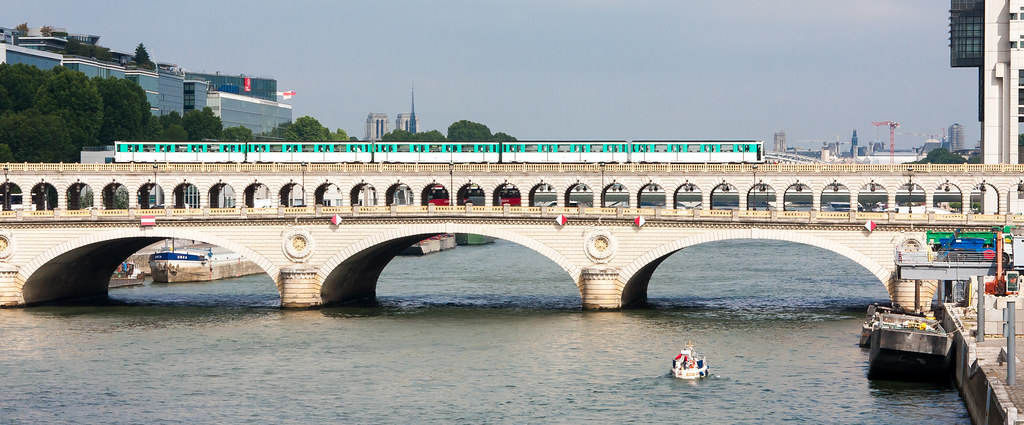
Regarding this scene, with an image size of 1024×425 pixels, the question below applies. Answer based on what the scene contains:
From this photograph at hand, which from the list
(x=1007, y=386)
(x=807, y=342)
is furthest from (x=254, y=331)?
(x=1007, y=386)

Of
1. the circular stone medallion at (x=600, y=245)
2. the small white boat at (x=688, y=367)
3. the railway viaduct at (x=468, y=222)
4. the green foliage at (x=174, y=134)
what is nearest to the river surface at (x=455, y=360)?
the small white boat at (x=688, y=367)

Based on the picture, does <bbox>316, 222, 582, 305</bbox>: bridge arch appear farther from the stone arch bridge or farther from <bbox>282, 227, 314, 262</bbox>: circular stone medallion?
<bbox>282, 227, 314, 262</bbox>: circular stone medallion

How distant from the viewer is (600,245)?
96562 mm

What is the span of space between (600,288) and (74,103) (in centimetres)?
10471

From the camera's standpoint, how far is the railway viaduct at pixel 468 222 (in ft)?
305

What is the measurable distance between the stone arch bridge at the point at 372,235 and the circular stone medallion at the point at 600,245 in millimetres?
72

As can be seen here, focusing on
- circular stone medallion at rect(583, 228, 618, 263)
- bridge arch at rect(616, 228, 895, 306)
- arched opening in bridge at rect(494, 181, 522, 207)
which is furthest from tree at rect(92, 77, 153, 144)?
bridge arch at rect(616, 228, 895, 306)

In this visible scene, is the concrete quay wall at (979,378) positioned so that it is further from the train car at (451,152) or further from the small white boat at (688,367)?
the train car at (451,152)

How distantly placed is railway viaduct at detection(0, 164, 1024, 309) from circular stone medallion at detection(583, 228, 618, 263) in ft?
0.31

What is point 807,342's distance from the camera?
82.6m

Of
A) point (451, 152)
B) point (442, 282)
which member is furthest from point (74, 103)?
point (451, 152)

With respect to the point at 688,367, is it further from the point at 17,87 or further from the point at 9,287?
the point at 17,87

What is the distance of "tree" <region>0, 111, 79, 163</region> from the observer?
15962 centimetres

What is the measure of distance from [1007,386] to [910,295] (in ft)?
128
